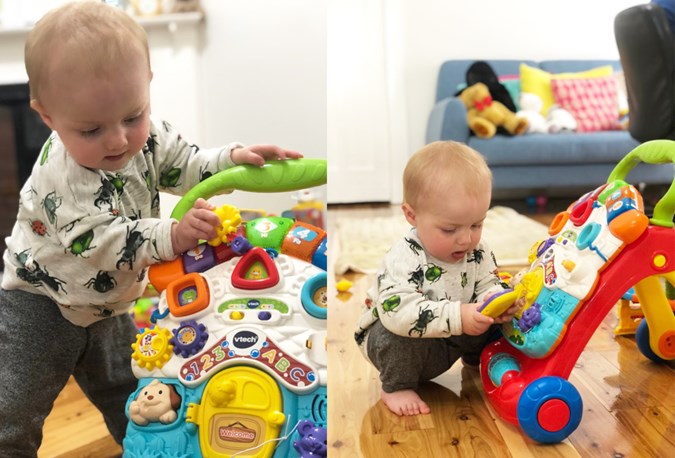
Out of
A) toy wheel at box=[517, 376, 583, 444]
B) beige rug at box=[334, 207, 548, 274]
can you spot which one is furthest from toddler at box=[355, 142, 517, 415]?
beige rug at box=[334, 207, 548, 274]

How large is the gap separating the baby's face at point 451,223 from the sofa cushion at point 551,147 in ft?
5.80

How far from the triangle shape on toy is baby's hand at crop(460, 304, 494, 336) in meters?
0.31

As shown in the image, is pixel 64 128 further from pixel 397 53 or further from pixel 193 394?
pixel 397 53

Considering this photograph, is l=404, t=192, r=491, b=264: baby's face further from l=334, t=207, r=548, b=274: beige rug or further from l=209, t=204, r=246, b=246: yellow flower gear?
l=334, t=207, r=548, b=274: beige rug

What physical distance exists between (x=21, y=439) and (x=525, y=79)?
2691 millimetres

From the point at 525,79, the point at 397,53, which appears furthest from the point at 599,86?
the point at 397,53

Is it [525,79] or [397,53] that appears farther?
[397,53]

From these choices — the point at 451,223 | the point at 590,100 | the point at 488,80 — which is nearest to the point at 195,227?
the point at 451,223

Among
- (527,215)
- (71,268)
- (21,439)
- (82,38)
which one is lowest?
(527,215)

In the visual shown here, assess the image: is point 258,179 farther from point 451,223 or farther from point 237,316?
point 451,223

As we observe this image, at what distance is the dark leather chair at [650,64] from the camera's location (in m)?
1.85

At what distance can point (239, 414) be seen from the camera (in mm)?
700

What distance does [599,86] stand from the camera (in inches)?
118

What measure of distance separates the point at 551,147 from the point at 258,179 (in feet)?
7.01
